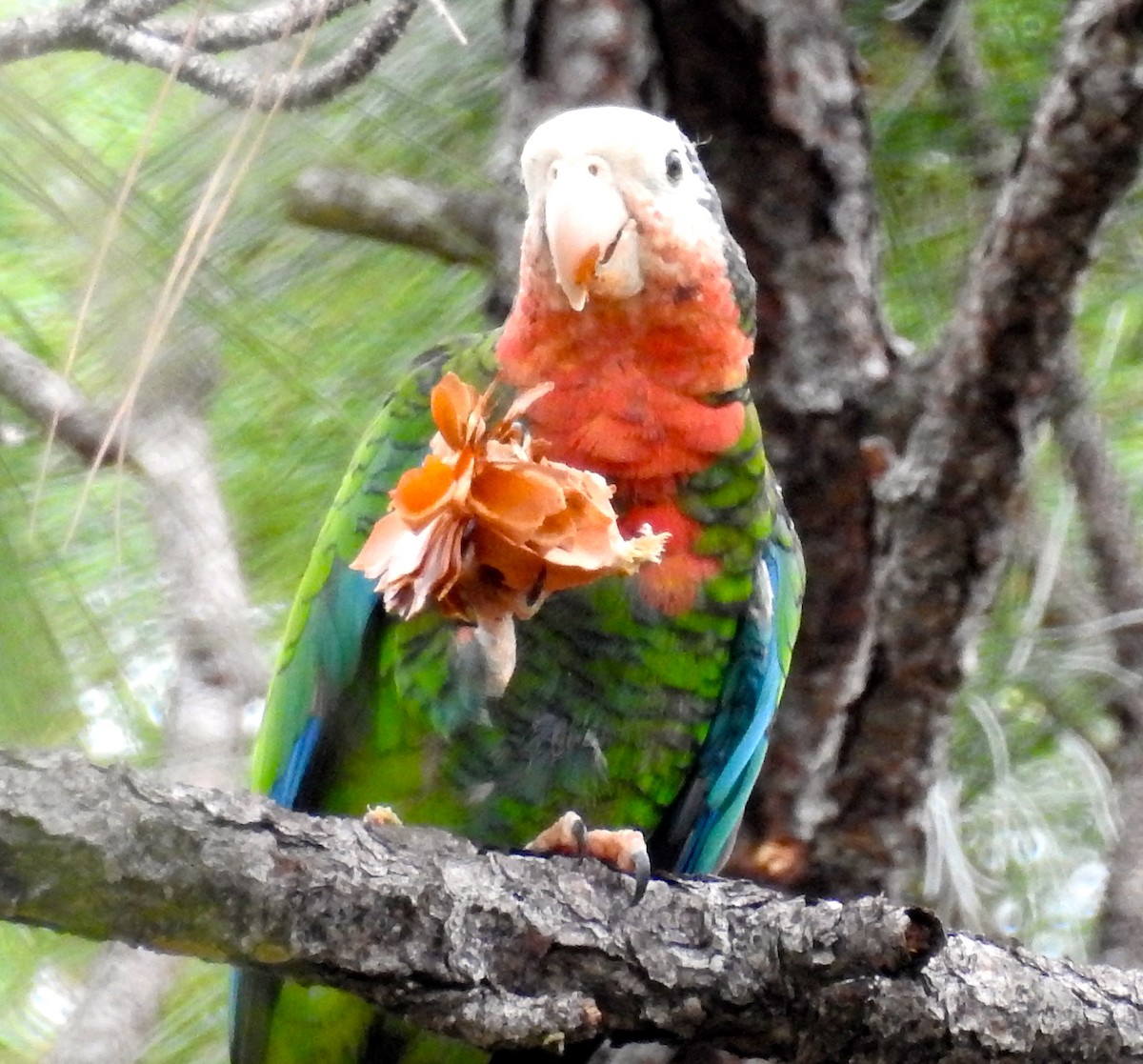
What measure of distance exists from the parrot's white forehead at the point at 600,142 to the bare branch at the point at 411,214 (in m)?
0.21

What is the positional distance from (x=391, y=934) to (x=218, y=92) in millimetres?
524

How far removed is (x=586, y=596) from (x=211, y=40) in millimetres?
593

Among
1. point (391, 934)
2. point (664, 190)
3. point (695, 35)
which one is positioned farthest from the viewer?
point (695, 35)

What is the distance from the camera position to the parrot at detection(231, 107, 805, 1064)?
1.28m

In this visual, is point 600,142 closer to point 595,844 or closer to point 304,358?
point 304,358

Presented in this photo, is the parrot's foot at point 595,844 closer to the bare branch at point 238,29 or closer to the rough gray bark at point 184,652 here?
the rough gray bark at point 184,652

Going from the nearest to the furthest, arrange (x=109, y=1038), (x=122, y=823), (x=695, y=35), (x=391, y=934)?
(x=122, y=823), (x=391, y=934), (x=109, y=1038), (x=695, y=35)

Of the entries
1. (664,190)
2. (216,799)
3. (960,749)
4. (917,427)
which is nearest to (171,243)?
(216,799)

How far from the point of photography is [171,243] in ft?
2.74

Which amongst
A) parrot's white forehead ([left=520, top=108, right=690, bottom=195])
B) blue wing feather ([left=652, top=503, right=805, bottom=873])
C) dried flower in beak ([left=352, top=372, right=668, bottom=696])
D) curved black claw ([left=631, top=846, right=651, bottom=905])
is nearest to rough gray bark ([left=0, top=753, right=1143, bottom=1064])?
curved black claw ([left=631, top=846, right=651, bottom=905])

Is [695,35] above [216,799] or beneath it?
above

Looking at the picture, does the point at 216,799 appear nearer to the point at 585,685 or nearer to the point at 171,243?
the point at 171,243

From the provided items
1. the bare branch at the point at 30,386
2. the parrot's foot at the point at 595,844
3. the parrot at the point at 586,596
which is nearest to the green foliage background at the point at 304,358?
the bare branch at the point at 30,386

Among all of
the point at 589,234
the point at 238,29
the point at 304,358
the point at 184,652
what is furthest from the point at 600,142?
the point at 184,652
